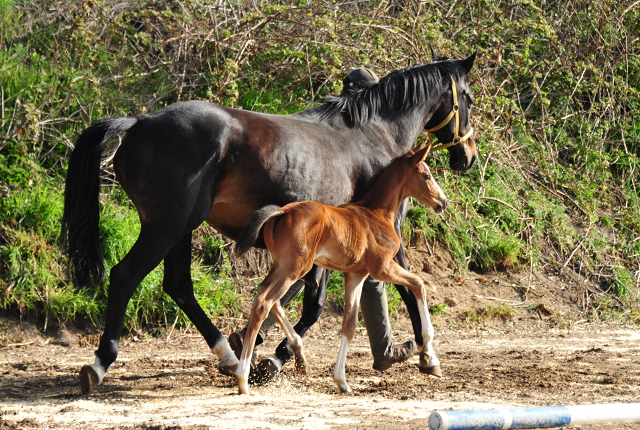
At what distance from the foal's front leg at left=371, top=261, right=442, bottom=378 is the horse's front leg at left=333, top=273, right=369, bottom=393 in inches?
7.3

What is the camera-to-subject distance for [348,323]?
448 cm

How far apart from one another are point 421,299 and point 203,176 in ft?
5.66

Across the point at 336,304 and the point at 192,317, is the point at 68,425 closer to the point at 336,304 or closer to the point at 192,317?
the point at 192,317

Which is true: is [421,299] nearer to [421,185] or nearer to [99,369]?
[421,185]

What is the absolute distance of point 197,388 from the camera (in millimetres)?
4582

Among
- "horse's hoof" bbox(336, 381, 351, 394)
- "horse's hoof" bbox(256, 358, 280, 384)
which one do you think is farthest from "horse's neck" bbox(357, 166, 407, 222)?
"horse's hoof" bbox(256, 358, 280, 384)

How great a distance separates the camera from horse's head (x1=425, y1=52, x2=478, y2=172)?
570cm

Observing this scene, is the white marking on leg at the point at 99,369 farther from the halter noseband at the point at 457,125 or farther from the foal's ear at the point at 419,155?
the halter noseband at the point at 457,125

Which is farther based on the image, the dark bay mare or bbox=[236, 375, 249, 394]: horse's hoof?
the dark bay mare

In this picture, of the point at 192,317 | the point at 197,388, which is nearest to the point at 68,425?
the point at 197,388

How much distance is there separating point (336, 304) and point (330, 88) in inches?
113

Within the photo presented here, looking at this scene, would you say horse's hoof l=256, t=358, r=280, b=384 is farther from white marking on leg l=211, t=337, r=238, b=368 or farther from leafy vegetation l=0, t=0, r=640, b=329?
leafy vegetation l=0, t=0, r=640, b=329

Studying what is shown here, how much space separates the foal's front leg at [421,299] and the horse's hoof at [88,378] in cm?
190

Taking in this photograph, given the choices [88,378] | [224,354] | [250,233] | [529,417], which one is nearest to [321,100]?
[224,354]
